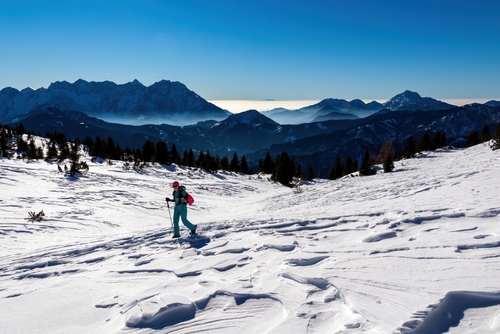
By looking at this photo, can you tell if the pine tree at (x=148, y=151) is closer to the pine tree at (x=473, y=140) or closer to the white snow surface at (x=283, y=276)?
the white snow surface at (x=283, y=276)

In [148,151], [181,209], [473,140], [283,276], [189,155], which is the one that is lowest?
[283,276]

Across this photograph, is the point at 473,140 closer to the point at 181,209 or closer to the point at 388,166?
the point at 388,166

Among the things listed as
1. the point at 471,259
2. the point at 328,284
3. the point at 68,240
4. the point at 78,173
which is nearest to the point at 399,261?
the point at 471,259

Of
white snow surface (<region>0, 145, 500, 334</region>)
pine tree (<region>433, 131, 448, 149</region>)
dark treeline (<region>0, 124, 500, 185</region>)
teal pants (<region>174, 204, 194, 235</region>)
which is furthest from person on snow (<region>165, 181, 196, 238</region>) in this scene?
pine tree (<region>433, 131, 448, 149</region>)

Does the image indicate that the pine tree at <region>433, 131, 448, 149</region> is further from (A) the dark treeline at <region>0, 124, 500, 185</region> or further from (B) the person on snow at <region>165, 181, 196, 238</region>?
(B) the person on snow at <region>165, 181, 196, 238</region>

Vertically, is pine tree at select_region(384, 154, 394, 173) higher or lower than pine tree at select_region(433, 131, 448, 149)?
lower

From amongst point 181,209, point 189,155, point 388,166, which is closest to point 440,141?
point 388,166

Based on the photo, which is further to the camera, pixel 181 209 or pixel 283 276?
pixel 181 209

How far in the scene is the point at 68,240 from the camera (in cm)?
958

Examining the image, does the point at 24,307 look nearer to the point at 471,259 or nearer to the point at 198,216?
the point at 471,259

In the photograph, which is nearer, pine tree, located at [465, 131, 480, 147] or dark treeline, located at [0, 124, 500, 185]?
dark treeline, located at [0, 124, 500, 185]

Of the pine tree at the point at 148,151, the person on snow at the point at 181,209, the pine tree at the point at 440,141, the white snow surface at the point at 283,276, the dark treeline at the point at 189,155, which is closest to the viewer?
the white snow surface at the point at 283,276

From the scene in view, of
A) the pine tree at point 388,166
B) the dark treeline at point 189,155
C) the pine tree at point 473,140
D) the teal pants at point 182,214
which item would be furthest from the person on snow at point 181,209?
the pine tree at point 473,140

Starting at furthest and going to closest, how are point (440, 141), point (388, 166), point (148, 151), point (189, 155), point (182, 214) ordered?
point (440, 141) → point (189, 155) → point (148, 151) → point (388, 166) → point (182, 214)
